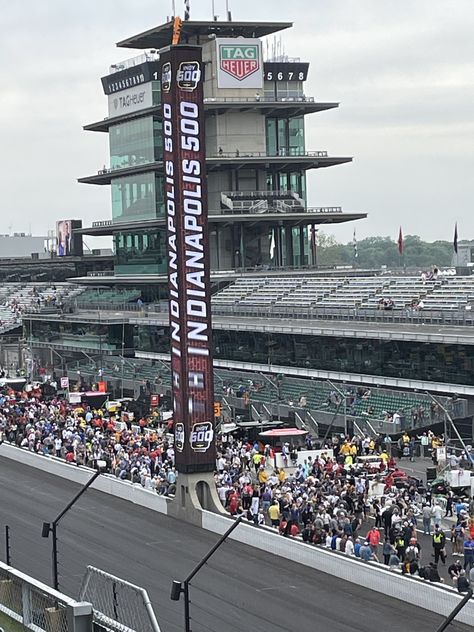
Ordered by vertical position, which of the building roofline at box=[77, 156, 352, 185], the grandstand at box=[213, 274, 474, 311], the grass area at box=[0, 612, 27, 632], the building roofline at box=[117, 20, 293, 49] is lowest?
the grass area at box=[0, 612, 27, 632]

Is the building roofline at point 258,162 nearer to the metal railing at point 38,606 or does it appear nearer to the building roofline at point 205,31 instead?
the building roofline at point 205,31

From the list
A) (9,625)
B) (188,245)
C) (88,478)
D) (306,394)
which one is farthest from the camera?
(306,394)

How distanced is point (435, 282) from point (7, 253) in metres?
124

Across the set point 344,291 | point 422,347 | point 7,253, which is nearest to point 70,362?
point 344,291

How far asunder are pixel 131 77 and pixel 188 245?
54.7 m

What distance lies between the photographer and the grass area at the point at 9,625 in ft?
68.7

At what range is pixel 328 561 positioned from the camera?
1049 inches

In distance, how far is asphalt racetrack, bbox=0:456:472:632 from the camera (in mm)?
23188

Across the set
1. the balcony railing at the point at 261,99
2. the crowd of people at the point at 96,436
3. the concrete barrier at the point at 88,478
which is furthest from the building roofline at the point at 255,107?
the concrete barrier at the point at 88,478

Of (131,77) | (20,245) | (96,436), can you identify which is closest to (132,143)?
(131,77)

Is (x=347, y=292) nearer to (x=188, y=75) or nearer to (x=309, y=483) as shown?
(x=309, y=483)

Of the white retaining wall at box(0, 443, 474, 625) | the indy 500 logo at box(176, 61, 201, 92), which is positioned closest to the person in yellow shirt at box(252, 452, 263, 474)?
the white retaining wall at box(0, 443, 474, 625)

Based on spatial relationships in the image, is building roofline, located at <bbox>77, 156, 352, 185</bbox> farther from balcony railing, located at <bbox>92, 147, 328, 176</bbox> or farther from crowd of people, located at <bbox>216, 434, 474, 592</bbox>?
crowd of people, located at <bbox>216, 434, 474, 592</bbox>

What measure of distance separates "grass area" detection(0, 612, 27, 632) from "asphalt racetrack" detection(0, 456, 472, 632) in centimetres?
261
